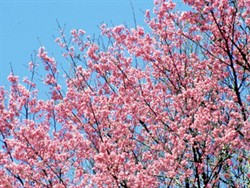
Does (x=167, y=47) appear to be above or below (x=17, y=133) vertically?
above

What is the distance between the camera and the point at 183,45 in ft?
37.2

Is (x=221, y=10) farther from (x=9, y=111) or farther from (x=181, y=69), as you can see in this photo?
(x=9, y=111)

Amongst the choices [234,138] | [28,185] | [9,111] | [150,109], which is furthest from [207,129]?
[9,111]

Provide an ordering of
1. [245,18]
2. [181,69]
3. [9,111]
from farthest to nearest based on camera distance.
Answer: [9,111]
[181,69]
[245,18]

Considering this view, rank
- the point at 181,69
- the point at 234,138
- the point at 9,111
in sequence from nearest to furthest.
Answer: the point at 234,138, the point at 181,69, the point at 9,111

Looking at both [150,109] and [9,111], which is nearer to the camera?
[150,109]

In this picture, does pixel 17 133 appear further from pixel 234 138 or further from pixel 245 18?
pixel 245 18

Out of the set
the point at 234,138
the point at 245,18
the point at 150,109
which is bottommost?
the point at 234,138

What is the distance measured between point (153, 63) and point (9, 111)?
3.81 m

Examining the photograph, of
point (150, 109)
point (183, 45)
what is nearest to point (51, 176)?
point (150, 109)

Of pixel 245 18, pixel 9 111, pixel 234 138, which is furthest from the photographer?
pixel 9 111

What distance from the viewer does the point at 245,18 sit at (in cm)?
968

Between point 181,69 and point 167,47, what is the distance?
2.01ft

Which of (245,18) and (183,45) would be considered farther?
(183,45)
